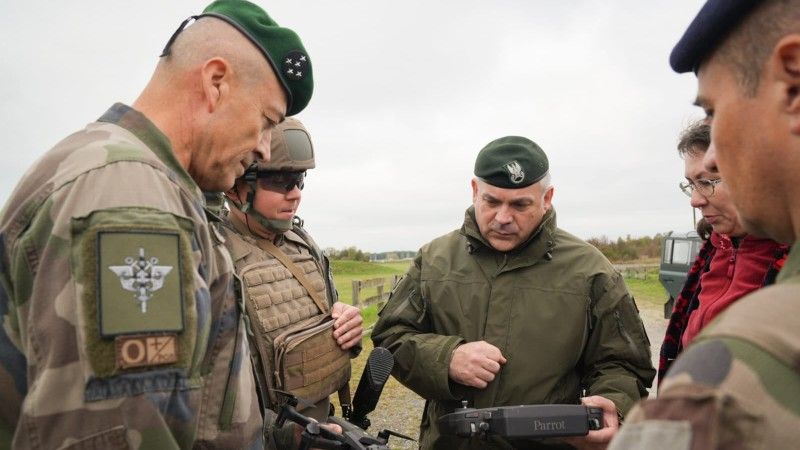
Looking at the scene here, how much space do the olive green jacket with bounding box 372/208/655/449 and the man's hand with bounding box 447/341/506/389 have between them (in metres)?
0.06

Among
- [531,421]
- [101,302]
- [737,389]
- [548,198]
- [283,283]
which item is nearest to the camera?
[737,389]

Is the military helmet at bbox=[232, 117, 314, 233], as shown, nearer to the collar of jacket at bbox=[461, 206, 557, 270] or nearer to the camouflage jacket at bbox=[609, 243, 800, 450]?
the collar of jacket at bbox=[461, 206, 557, 270]

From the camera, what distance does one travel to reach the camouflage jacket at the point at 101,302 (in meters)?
1.20

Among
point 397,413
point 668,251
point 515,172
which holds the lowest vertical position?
point 397,413

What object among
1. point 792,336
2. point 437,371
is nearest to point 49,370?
point 792,336

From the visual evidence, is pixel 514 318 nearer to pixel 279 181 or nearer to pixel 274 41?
pixel 279 181

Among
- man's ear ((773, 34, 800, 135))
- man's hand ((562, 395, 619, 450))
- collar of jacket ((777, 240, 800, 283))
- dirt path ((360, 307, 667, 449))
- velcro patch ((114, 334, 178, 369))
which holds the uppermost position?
man's ear ((773, 34, 800, 135))

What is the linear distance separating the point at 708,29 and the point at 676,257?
54.0 feet

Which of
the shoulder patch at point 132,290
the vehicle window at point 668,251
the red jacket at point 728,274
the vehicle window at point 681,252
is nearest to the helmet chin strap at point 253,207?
the shoulder patch at point 132,290

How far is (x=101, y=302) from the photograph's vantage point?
1.19 m

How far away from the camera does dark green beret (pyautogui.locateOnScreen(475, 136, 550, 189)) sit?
3146mm

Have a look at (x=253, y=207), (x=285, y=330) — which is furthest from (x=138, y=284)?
(x=253, y=207)

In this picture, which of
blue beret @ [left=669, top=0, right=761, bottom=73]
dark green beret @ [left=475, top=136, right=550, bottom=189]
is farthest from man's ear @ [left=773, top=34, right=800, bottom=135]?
dark green beret @ [left=475, top=136, right=550, bottom=189]

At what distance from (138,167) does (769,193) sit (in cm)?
137
